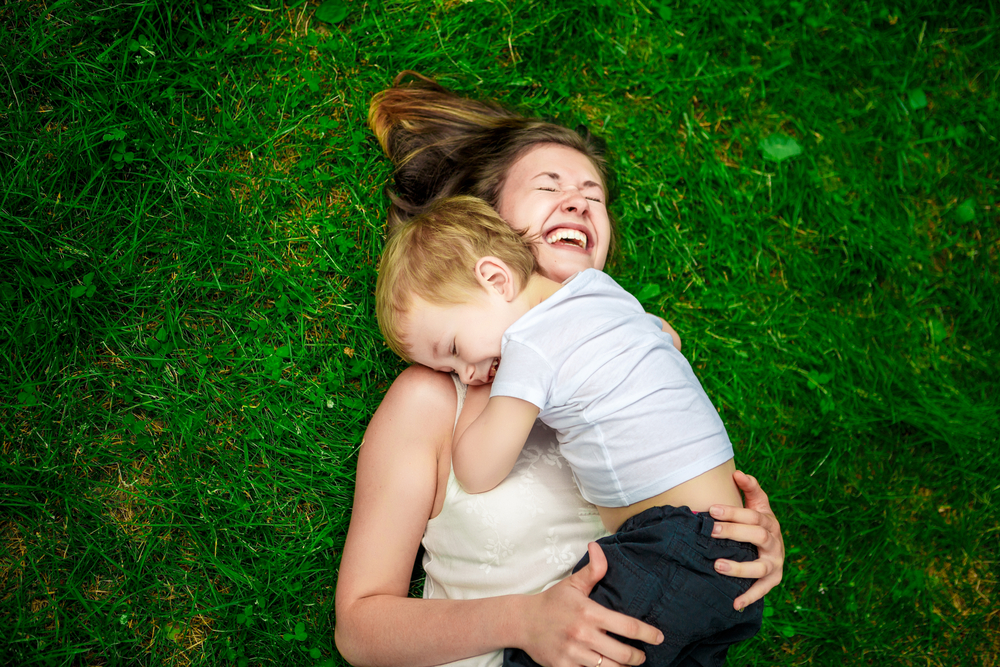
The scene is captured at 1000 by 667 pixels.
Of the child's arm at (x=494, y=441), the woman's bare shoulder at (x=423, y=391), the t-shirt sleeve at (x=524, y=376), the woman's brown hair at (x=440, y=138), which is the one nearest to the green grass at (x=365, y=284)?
the woman's brown hair at (x=440, y=138)

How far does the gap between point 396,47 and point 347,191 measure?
0.84 metres

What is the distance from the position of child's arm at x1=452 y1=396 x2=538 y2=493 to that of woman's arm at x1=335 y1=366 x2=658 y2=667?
0.73 ft

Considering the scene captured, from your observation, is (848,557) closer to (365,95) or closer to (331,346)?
(331,346)

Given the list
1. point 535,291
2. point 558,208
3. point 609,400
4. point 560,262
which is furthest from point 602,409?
point 558,208

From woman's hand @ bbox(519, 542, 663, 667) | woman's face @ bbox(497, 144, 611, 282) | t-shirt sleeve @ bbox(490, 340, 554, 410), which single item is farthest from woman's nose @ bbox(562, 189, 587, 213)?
woman's hand @ bbox(519, 542, 663, 667)

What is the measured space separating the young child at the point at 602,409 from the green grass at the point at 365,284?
2.99 feet

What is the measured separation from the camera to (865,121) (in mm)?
3820

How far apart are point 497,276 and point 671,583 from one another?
49.2 inches

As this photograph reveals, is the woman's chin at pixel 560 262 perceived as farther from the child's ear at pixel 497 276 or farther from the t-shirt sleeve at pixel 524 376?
the t-shirt sleeve at pixel 524 376

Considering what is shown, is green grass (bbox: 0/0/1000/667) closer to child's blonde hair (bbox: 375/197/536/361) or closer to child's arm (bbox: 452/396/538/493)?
child's blonde hair (bbox: 375/197/536/361)

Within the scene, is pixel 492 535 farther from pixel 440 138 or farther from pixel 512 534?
pixel 440 138

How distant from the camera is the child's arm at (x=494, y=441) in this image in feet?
7.17

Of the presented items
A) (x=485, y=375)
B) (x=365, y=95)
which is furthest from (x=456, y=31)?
(x=485, y=375)

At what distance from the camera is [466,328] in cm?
234
